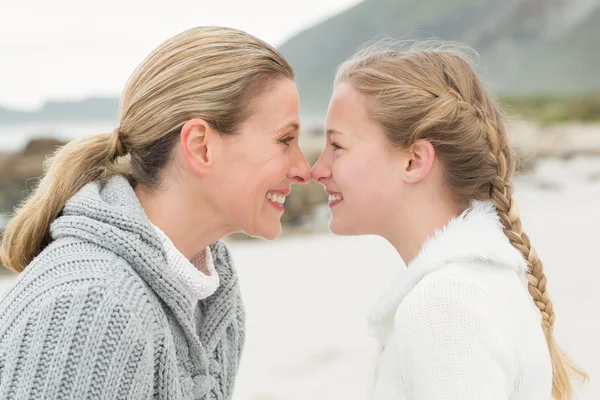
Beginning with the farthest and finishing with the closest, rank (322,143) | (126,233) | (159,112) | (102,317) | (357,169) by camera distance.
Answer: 1. (322,143)
2. (357,169)
3. (159,112)
4. (126,233)
5. (102,317)

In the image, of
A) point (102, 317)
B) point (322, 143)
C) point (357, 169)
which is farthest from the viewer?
point (322, 143)

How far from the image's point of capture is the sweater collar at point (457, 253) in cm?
131

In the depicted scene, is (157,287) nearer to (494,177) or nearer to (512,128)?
(494,177)

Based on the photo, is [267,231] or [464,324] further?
[267,231]

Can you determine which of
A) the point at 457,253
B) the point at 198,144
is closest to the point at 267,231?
the point at 198,144

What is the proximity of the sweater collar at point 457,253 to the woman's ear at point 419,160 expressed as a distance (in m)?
0.11

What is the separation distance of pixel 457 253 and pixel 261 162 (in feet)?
1.33

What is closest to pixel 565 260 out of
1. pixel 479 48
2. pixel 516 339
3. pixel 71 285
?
pixel 479 48

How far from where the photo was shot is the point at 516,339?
4.13ft

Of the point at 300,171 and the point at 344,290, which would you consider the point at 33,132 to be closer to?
the point at 344,290

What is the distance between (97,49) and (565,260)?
10.4ft

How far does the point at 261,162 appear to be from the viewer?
1.47m

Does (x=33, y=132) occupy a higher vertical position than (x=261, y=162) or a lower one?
lower

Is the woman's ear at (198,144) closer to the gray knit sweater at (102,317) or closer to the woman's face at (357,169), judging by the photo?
the gray knit sweater at (102,317)
